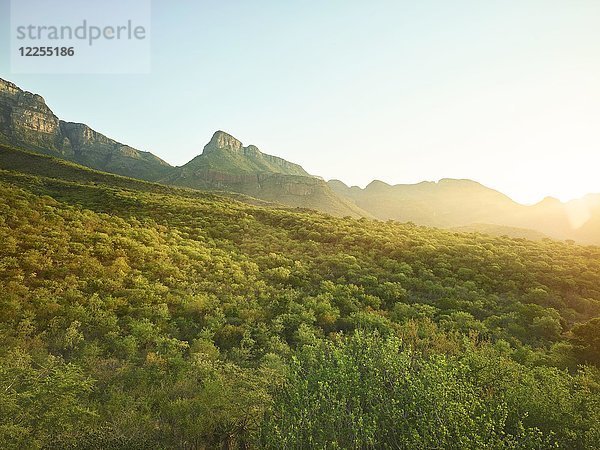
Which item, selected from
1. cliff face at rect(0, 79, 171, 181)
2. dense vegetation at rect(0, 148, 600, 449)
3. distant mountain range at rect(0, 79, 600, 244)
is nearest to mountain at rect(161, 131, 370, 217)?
distant mountain range at rect(0, 79, 600, 244)

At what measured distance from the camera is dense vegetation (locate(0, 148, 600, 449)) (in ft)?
20.2

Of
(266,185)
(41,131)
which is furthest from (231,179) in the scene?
(41,131)

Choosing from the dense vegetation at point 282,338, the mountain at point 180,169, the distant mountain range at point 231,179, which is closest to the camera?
the dense vegetation at point 282,338

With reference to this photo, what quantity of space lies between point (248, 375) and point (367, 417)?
190 inches

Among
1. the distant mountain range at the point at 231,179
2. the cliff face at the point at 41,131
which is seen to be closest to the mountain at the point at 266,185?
the distant mountain range at the point at 231,179

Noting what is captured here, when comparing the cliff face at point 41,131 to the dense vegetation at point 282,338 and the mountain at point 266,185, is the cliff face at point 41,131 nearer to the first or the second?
the mountain at point 266,185

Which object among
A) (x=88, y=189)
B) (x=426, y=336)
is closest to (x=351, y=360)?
(x=426, y=336)

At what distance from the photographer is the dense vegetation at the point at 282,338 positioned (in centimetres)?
616

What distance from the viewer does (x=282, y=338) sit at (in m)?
13.3

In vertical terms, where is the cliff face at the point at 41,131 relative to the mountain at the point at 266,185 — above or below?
above

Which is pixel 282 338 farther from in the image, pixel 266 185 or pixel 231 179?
pixel 231 179

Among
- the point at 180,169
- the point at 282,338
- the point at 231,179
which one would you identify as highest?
the point at 180,169

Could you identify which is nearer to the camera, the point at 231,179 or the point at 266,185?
the point at 266,185

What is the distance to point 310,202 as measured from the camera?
13225 cm
